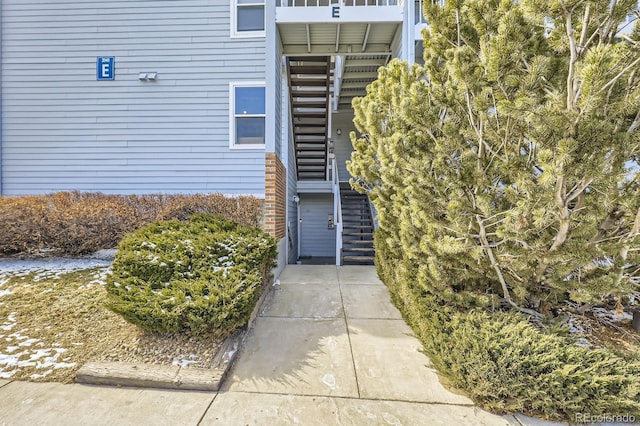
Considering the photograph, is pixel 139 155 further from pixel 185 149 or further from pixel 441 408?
pixel 441 408

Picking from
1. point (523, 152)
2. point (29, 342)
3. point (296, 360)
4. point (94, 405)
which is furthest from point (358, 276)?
point (29, 342)

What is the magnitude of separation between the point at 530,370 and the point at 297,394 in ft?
5.96

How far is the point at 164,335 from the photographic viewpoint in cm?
291

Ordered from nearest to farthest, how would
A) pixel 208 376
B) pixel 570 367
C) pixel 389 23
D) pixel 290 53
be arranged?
1. pixel 570 367
2. pixel 208 376
3. pixel 389 23
4. pixel 290 53

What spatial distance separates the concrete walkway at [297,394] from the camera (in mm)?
2074

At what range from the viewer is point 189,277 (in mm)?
3219

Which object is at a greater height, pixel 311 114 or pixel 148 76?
pixel 148 76

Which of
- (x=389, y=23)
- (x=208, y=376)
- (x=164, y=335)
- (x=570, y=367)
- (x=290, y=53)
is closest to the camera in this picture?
(x=570, y=367)

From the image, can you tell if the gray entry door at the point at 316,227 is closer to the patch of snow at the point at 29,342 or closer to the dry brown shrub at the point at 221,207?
the dry brown shrub at the point at 221,207

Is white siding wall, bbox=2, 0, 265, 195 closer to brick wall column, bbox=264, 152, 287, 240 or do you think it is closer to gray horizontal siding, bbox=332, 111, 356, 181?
brick wall column, bbox=264, 152, 287, 240

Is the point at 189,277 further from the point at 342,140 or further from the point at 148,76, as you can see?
the point at 342,140

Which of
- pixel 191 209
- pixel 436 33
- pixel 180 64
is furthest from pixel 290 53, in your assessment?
pixel 436 33

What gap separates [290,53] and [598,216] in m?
6.00

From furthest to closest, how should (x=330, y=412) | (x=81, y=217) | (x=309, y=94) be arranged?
1. (x=309, y=94)
2. (x=81, y=217)
3. (x=330, y=412)
